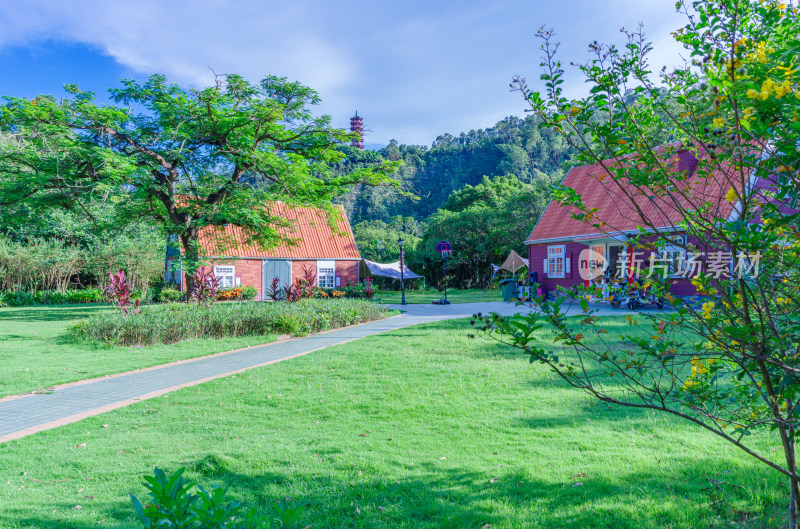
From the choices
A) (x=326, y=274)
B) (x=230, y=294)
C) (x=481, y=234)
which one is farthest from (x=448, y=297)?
(x=230, y=294)

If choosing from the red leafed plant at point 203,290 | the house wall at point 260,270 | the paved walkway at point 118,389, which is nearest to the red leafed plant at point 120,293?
the red leafed plant at point 203,290

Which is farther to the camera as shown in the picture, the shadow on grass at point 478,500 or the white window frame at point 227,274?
the white window frame at point 227,274

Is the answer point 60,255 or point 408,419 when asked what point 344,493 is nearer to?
point 408,419

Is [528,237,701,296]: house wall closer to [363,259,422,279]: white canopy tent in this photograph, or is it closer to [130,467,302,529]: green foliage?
[363,259,422,279]: white canopy tent

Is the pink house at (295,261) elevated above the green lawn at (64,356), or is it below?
above

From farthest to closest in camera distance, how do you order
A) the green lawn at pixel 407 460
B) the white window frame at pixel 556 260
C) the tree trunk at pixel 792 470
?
the white window frame at pixel 556 260, the green lawn at pixel 407 460, the tree trunk at pixel 792 470

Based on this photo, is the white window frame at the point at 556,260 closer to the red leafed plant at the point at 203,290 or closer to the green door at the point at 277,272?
the green door at the point at 277,272

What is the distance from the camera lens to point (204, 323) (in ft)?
39.0

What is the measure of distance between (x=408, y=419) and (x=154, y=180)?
13.6 meters

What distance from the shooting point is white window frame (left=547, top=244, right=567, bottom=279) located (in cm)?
2197

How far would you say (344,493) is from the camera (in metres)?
3.43

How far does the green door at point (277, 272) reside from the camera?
2716 cm

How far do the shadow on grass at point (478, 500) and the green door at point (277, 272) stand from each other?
24083 mm

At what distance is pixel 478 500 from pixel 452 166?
75.3 m
